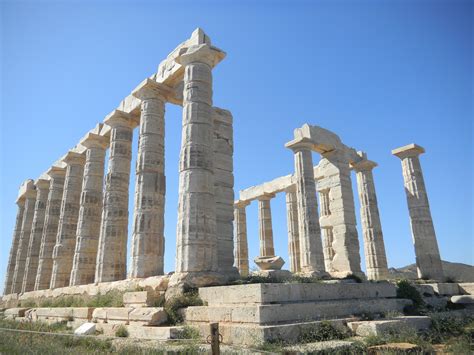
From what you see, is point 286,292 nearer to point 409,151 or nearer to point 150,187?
point 150,187

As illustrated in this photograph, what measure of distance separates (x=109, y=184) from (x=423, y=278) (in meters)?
17.6

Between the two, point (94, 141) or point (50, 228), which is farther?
point (50, 228)

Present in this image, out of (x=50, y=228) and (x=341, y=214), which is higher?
(x=50, y=228)

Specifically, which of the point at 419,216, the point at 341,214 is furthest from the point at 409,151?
the point at 341,214

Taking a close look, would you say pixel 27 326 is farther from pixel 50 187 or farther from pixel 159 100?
pixel 50 187

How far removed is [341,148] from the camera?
2203 cm

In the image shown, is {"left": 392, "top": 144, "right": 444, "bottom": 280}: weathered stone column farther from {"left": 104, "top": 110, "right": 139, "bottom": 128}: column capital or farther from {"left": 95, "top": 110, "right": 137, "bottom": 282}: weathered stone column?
{"left": 95, "top": 110, "right": 137, "bottom": 282}: weathered stone column

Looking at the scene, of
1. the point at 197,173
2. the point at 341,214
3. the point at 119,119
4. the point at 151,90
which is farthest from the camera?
the point at 341,214

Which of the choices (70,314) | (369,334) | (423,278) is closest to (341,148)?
(423,278)

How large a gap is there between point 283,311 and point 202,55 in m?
9.81

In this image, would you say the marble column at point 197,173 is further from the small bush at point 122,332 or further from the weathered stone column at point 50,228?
the weathered stone column at point 50,228

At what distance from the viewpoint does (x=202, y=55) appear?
13.7m

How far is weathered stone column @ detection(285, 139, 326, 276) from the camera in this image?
19.1 metres

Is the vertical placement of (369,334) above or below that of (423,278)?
below
